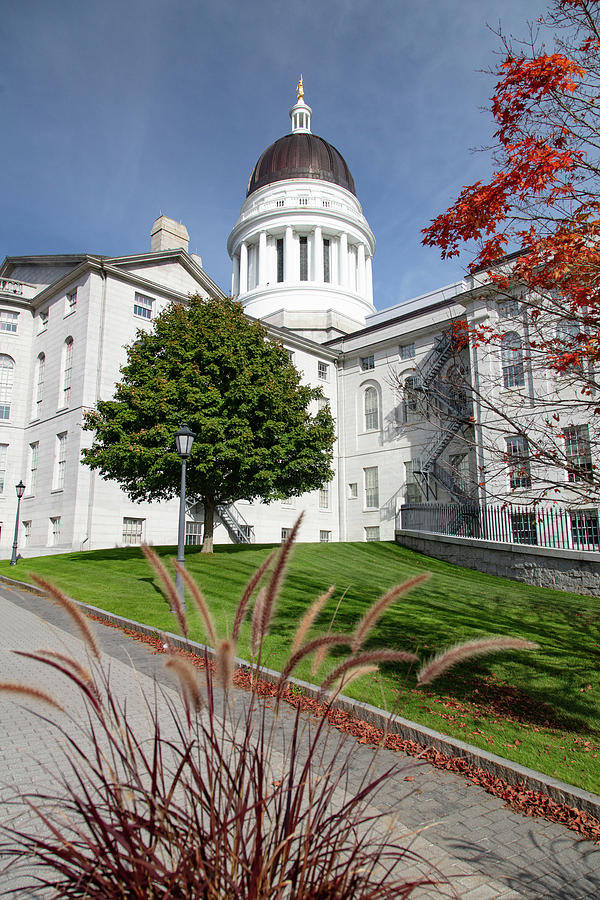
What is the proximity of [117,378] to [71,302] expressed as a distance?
6.26 meters

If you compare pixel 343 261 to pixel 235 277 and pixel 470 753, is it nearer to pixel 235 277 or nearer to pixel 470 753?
pixel 235 277

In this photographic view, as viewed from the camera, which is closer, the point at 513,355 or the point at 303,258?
the point at 513,355

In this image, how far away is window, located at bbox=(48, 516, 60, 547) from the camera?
1300 inches

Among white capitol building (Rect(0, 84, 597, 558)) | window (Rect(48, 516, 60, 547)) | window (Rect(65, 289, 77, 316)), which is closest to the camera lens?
white capitol building (Rect(0, 84, 597, 558))

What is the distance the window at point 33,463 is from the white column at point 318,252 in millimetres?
34690

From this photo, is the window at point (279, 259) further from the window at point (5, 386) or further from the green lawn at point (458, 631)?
the green lawn at point (458, 631)

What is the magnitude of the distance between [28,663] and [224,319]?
17.7 meters

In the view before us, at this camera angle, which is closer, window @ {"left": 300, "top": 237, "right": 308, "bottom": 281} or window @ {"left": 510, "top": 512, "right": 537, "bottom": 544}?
window @ {"left": 510, "top": 512, "right": 537, "bottom": 544}

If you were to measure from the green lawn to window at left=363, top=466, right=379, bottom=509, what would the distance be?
56.1ft

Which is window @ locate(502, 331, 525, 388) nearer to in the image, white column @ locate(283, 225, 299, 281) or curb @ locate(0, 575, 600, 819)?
curb @ locate(0, 575, 600, 819)

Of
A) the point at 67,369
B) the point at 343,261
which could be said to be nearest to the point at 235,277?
the point at 343,261

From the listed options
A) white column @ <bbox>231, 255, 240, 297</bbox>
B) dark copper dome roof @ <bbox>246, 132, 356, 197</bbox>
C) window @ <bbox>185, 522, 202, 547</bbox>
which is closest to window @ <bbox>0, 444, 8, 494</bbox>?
window @ <bbox>185, 522, 202, 547</bbox>

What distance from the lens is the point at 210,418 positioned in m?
22.0

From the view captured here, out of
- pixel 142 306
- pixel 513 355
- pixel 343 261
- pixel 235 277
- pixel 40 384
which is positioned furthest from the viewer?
pixel 235 277
